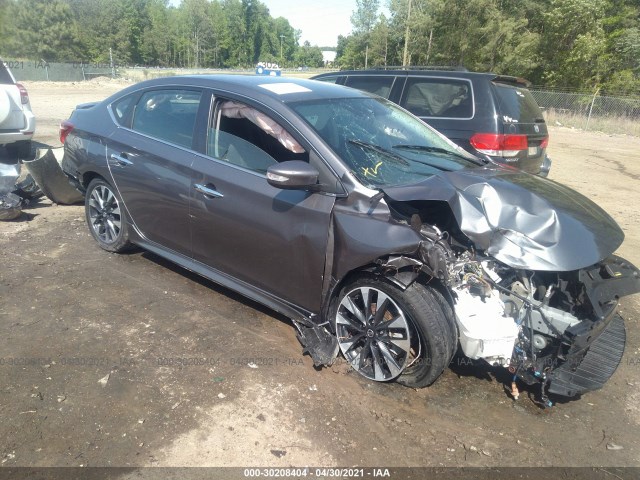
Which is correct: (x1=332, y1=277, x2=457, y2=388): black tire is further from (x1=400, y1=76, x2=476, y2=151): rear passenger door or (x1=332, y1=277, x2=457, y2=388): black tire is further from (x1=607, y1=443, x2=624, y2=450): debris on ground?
(x1=400, y1=76, x2=476, y2=151): rear passenger door

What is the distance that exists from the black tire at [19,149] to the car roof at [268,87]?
4.95 meters

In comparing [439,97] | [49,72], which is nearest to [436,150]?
[439,97]

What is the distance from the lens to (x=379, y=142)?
3.62 m

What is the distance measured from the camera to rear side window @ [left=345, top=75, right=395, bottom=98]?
7.16 meters

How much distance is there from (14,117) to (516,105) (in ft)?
24.0

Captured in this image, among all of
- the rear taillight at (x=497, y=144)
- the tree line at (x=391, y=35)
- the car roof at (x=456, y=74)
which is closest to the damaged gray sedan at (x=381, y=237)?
the rear taillight at (x=497, y=144)

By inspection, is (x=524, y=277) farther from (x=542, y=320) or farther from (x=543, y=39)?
(x=543, y=39)

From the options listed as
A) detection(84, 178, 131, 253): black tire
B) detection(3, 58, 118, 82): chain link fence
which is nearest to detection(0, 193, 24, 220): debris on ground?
detection(84, 178, 131, 253): black tire

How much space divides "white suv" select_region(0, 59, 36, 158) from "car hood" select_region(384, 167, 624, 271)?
22.7 feet

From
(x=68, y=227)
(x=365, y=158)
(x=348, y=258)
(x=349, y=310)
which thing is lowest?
(x=68, y=227)

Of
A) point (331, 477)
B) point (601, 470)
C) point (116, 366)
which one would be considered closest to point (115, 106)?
point (116, 366)

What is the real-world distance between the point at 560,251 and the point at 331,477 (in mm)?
1762

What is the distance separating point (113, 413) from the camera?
2777 millimetres

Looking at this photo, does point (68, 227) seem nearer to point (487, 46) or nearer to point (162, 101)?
point (162, 101)
